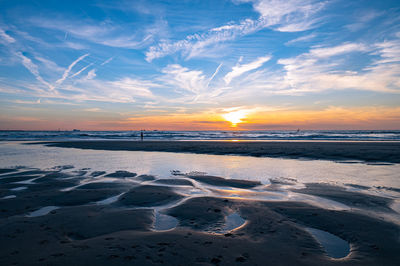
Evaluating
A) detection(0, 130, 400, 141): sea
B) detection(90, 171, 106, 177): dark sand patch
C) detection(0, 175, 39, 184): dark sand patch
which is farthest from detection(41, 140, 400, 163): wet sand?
detection(0, 130, 400, 141): sea

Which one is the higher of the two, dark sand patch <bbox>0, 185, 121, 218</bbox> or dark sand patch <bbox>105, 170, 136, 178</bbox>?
dark sand patch <bbox>0, 185, 121, 218</bbox>

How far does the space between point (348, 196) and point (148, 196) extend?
19.9ft

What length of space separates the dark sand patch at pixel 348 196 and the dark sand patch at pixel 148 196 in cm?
424

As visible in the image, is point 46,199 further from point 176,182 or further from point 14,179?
point 176,182

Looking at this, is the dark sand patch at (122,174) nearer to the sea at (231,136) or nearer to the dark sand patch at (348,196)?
the dark sand patch at (348,196)

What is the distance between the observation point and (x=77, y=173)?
1052cm

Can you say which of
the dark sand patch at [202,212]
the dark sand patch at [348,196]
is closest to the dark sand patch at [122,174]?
the dark sand patch at [202,212]

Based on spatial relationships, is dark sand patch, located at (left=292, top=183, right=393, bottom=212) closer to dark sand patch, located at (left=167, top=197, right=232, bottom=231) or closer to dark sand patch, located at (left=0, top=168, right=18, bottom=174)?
dark sand patch, located at (left=167, top=197, right=232, bottom=231)

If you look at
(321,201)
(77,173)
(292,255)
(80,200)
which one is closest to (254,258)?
(292,255)

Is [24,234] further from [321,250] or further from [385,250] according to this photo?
[385,250]

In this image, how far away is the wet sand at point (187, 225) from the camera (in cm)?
339

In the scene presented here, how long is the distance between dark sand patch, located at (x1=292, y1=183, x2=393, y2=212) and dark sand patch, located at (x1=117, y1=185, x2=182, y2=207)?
424 centimetres

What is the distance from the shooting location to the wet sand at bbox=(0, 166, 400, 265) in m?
3.39


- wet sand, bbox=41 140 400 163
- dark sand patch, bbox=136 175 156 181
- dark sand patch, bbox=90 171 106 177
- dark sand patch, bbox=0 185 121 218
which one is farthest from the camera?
wet sand, bbox=41 140 400 163
